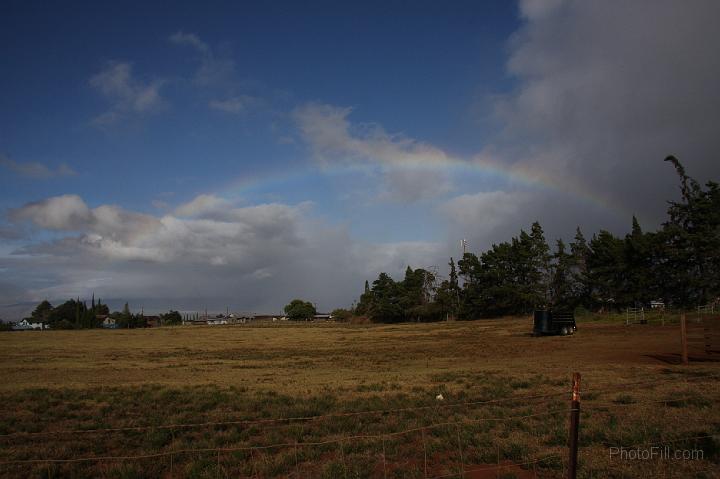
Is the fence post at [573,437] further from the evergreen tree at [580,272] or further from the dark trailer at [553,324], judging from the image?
the evergreen tree at [580,272]

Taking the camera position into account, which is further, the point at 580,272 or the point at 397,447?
the point at 580,272

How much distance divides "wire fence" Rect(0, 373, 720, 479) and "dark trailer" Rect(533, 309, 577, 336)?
3339 cm

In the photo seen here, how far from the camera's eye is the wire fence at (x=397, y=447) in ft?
28.6

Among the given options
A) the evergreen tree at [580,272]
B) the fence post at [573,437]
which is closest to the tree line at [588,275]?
the evergreen tree at [580,272]

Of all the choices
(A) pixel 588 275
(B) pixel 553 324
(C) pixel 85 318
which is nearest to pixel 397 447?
(B) pixel 553 324

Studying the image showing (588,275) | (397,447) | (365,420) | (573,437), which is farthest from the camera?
(588,275)

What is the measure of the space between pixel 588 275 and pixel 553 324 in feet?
143

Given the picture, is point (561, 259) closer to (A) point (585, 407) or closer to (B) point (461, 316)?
(B) point (461, 316)

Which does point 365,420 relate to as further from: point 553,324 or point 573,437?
point 553,324

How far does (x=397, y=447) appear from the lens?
10250mm

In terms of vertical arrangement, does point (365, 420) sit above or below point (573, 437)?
below

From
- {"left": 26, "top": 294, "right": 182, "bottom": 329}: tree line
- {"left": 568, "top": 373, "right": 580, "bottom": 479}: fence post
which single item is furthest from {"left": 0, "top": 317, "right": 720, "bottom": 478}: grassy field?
{"left": 26, "top": 294, "right": 182, "bottom": 329}: tree line

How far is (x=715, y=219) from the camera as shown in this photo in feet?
214

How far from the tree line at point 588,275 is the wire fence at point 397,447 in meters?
66.2
